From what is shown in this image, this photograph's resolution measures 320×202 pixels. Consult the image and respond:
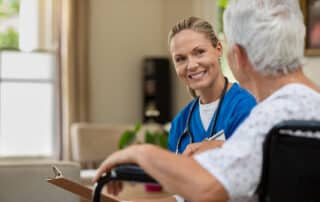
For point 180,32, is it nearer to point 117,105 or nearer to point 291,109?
point 291,109

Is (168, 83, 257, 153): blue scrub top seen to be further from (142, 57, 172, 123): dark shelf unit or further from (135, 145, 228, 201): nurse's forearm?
(142, 57, 172, 123): dark shelf unit

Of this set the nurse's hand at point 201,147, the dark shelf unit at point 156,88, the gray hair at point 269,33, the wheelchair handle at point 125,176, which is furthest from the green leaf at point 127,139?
the gray hair at point 269,33

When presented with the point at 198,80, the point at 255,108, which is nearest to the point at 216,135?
the point at 198,80

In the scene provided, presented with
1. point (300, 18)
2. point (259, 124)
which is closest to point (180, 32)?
point (300, 18)

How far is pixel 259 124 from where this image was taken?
125 centimetres

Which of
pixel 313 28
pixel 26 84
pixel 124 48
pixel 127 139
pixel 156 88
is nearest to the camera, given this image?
pixel 313 28

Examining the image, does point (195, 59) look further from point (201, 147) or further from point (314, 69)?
point (314, 69)

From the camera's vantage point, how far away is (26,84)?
6.84m

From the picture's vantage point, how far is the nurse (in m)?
2.00

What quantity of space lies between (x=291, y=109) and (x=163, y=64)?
6.07 metres

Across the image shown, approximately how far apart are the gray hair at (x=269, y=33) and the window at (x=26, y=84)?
564cm

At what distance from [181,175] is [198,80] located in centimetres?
90

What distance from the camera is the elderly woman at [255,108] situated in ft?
3.99

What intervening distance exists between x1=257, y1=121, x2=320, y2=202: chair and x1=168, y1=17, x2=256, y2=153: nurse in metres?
0.72
